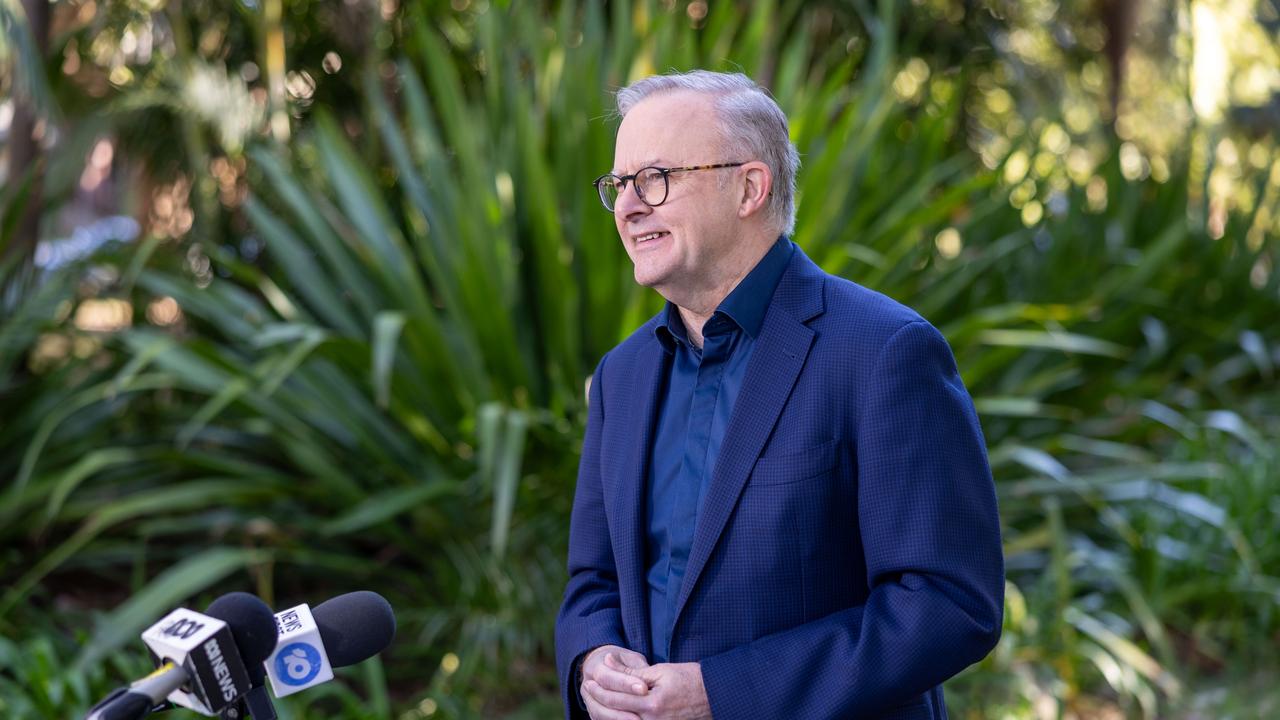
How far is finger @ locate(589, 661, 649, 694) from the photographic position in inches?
64.5

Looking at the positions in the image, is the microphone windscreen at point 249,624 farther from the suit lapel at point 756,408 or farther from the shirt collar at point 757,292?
the shirt collar at point 757,292

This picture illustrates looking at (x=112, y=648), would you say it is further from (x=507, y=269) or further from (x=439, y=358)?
(x=507, y=269)

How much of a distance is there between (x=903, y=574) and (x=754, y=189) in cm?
53

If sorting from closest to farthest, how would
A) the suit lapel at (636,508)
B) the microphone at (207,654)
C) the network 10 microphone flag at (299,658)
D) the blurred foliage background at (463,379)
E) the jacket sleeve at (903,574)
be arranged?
the microphone at (207,654), the network 10 microphone flag at (299,658), the jacket sleeve at (903,574), the suit lapel at (636,508), the blurred foliage background at (463,379)

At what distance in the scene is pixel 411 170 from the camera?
4.38 m

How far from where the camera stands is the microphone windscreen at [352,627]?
4.35ft

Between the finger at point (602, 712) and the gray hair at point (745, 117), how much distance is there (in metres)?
0.68

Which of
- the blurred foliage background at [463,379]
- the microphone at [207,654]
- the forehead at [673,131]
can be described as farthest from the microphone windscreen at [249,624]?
the blurred foliage background at [463,379]

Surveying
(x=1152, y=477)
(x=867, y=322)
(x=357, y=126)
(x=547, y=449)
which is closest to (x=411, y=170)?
(x=547, y=449)

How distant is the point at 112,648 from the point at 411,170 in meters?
1.85

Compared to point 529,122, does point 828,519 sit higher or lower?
lower

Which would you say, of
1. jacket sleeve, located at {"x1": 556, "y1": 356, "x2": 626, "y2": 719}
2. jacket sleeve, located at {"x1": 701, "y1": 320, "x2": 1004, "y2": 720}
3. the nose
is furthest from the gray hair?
jacket sleeve, located at {"x1": 556, "y1": 356, "x2": 626, "y2": 719}

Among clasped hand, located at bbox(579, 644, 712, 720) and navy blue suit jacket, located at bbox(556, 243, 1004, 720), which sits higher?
navy blue suit jacket, located at bbox(556, 243, 1004, 720)

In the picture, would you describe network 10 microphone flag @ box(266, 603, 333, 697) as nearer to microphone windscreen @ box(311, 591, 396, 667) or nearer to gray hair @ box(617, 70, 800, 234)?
microphone windscreen @ box(311, 591, 396, 667)
